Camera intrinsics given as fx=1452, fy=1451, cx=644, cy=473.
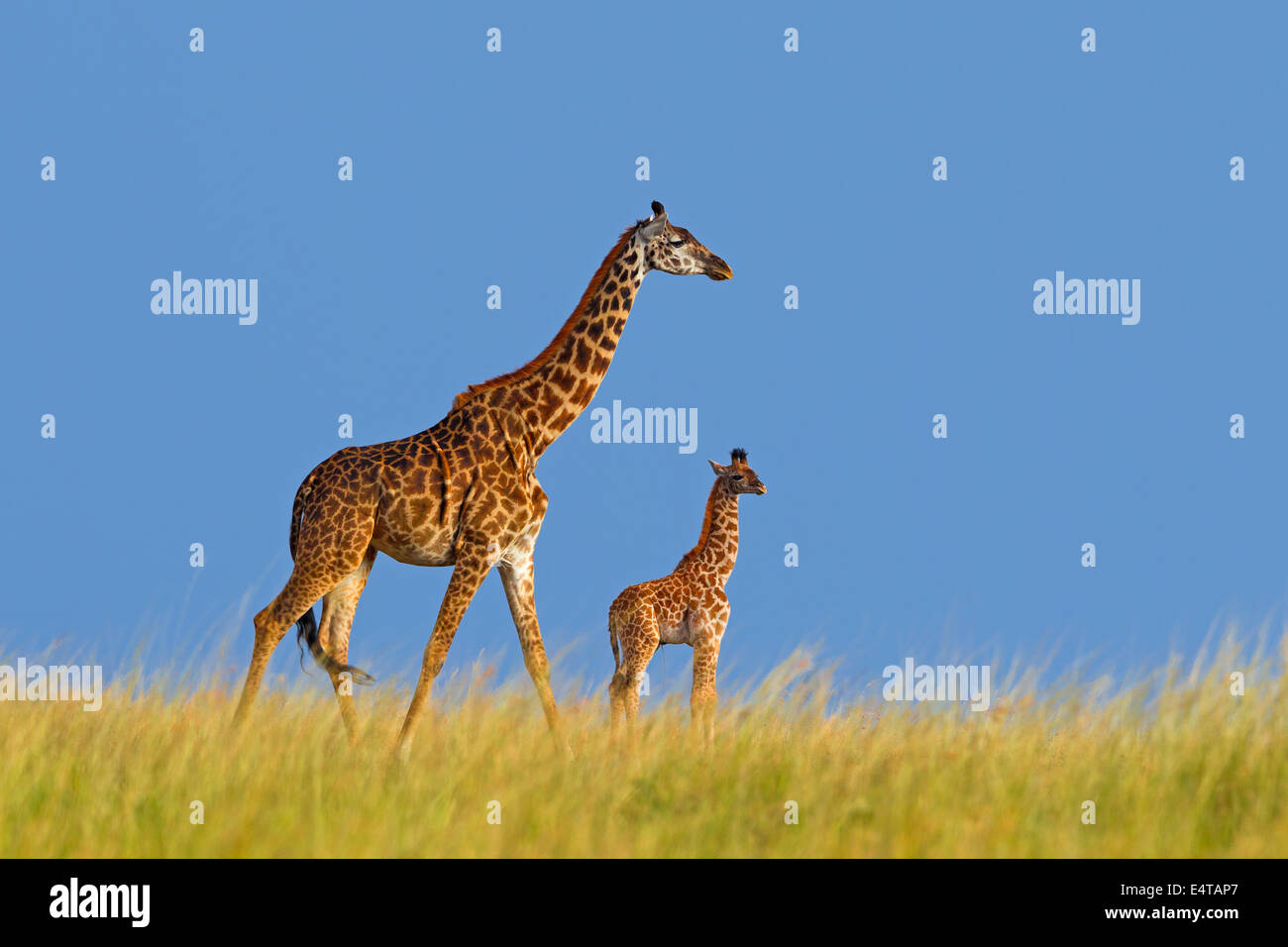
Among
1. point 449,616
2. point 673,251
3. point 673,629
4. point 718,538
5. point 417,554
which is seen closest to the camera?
point 449,616

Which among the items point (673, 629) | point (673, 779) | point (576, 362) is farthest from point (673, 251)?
point (673, 779)

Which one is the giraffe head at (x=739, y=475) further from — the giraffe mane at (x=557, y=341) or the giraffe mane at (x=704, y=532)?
the giraffe mane at (x=557, y=341)

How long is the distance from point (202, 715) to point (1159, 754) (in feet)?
24.0

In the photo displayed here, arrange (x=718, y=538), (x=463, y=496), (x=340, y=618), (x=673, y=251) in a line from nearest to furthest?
(x=463, y=496) < (x=340, y=618) < (x=673, y=251) < (x=718, y=538)

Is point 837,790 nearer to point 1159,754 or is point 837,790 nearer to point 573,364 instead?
point 1159,754

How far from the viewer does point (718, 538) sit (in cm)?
1350

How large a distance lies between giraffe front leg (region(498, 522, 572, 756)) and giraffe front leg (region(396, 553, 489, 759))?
0.38 meters

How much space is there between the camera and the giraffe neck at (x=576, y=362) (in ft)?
38.4

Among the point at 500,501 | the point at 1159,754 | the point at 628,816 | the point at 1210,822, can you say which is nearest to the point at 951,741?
the point at 1159,754

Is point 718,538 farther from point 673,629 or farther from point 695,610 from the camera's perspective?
point 673,629

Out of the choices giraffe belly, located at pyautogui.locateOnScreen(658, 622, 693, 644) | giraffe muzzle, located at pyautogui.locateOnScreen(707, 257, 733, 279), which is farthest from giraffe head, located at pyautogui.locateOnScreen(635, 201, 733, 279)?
giraffe belly, located at pyautogui.locateOnScreen(658, 622, 693, 644)

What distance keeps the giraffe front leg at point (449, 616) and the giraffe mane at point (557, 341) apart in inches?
56.2

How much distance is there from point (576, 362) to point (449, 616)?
7.68 feet

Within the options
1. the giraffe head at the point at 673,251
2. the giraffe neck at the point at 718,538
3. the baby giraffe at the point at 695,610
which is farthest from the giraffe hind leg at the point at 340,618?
the giraffe head at the point at 673,251
